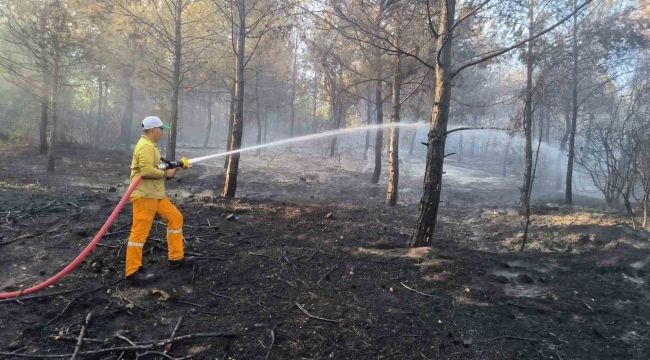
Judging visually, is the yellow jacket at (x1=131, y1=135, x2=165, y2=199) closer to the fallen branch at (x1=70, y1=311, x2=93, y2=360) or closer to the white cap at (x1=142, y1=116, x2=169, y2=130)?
the white cap at (x1=142, y1=116, x2=169, y2=130)

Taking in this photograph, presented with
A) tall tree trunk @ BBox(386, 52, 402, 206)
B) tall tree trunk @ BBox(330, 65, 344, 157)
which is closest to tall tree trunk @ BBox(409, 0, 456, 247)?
tall tree trunk @ BBox(386, 52, 402, 206)

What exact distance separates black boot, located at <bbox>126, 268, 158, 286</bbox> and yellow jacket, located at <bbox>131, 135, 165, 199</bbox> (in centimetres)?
101

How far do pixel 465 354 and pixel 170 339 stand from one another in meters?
2.67

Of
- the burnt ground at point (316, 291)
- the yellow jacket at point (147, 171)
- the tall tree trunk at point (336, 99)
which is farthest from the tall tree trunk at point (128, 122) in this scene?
the yellow jacket at point (147, 171)

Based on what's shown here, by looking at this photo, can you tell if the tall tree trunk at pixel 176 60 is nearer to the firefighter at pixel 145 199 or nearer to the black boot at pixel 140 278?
the firefighter at pixel 145 199

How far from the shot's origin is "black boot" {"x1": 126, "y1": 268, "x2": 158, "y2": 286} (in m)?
Answer: 4.57

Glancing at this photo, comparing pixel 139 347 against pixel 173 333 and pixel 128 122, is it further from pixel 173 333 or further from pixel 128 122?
pixel 128 122

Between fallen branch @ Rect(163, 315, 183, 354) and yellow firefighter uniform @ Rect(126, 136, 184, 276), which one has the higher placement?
yellow firefighter uniform @ Rect(126, 136, 184, 276)

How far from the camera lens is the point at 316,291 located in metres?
4.36

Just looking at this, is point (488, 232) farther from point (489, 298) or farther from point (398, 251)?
point (489, 298)

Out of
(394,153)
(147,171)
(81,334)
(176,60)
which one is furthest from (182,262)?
(176,60)

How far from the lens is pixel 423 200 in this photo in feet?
19.5

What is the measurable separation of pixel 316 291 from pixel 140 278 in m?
2.25

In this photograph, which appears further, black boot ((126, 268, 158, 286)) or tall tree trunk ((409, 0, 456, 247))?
tall tree trunk ((409, 0, 456, 247))
